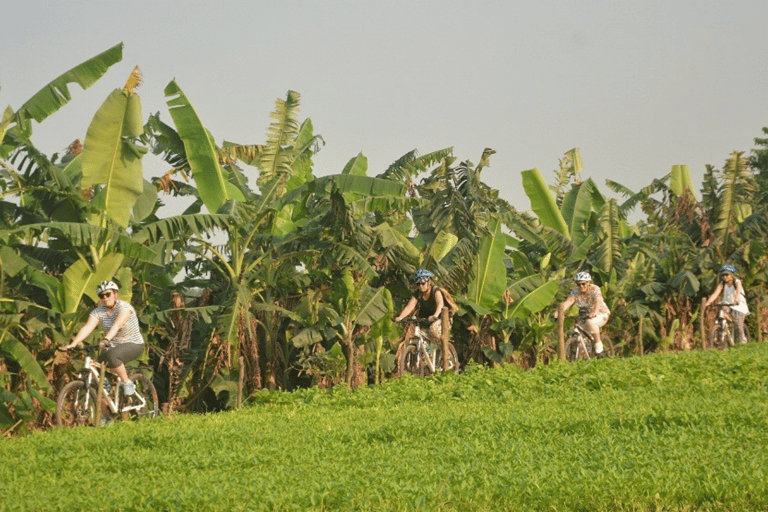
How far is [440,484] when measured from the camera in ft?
27.3

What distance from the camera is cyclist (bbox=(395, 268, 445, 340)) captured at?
16266 millimetres

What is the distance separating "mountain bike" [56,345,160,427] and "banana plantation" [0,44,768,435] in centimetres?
42

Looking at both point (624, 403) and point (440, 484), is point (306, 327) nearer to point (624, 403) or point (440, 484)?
point (624, 403)

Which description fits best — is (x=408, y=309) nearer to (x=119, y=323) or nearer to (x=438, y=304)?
(x=438, y=304)

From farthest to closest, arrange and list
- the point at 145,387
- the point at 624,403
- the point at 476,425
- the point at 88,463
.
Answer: the point at 145,387 < the point at 624,403 < the point at 476,425 < the point at 88,463

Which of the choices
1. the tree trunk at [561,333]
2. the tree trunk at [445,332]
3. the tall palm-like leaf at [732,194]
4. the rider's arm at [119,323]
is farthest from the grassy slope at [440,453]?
the tall palm-like leaf at [732,194]

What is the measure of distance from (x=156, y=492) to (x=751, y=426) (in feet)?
18.5

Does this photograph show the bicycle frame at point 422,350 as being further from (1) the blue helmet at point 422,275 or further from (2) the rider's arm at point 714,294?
(2) the rider's arm at point 714,294

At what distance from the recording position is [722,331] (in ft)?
69.4

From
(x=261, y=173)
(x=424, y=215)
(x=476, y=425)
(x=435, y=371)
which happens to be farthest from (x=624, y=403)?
(x=261, y=173)

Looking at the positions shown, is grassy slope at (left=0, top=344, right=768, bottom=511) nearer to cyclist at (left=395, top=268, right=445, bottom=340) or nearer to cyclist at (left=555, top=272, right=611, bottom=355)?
cyclist at (left=395, top=268, right=445, bottom=340)

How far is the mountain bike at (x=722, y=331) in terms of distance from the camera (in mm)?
21016

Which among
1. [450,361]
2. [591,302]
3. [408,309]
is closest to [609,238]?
[591,302]

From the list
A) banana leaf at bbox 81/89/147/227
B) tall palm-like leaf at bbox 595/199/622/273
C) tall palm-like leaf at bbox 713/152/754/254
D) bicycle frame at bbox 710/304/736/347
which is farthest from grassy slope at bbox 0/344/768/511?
tall palm-like leaf at bbox 713/152/754/254
